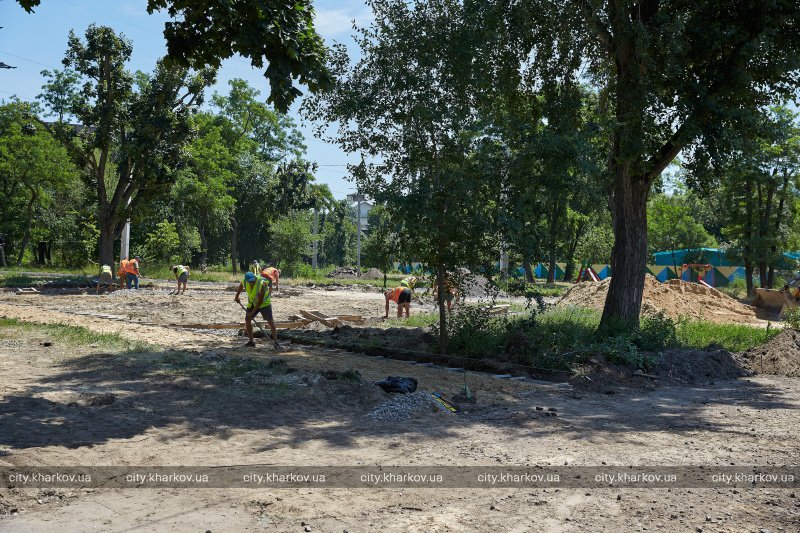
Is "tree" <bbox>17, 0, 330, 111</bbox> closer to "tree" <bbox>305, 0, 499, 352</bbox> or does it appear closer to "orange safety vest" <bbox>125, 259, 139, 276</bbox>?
"tree" <bbox>305, 0, 499, 352</bbox>

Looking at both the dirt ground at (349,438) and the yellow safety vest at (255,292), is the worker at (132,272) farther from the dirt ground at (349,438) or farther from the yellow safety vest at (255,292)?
the yellow safety vest at (255,292)

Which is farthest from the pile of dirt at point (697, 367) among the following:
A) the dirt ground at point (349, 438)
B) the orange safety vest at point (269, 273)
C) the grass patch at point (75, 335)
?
the orange safety vest at point (269, 273)

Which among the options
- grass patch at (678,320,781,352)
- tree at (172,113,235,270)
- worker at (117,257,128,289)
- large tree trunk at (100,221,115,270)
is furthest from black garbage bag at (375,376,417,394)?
tree at (172,113,235,270)

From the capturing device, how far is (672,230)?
166ft

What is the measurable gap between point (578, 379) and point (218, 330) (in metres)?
9.38

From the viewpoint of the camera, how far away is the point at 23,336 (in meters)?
13.9

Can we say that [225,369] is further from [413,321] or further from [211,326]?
[413,321]

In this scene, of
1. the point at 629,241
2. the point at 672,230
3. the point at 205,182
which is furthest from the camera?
the point at 672,230

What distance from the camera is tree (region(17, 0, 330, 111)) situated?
967 cm

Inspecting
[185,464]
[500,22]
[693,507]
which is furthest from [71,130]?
[693,507]

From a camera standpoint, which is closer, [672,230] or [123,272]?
[123,272]

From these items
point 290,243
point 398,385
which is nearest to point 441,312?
point 398,385

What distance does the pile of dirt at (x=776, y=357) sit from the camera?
14211 millimetres

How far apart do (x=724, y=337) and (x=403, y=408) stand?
1112cm
